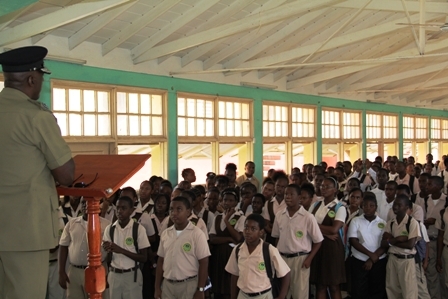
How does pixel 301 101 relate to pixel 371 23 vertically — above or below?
below

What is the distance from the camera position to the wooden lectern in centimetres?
199

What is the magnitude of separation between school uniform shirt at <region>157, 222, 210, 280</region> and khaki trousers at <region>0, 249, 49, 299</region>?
6.37 feet

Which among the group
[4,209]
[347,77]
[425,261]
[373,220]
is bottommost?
[425,261]

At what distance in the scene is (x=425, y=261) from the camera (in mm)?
4809

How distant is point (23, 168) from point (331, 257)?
334 cm

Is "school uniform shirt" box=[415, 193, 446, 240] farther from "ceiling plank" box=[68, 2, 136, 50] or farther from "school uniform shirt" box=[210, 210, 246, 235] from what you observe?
"ceiling plank" box=[68, 2, 136, 50]

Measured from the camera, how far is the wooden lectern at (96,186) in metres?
1.99

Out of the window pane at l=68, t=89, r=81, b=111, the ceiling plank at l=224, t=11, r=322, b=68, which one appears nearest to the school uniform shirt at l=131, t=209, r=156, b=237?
the window pane at l=68, t=89, r=81, b=111

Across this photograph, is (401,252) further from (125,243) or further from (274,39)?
(274,39)

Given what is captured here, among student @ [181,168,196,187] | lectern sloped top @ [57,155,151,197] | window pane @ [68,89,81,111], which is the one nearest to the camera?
lectern sloped top @ [57,155,151,197]

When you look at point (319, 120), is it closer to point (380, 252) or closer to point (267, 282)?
point (380, 252)

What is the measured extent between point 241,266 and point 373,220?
181cm

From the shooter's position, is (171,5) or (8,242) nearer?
(8,242)

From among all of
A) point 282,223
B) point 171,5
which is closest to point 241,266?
point 282,223
